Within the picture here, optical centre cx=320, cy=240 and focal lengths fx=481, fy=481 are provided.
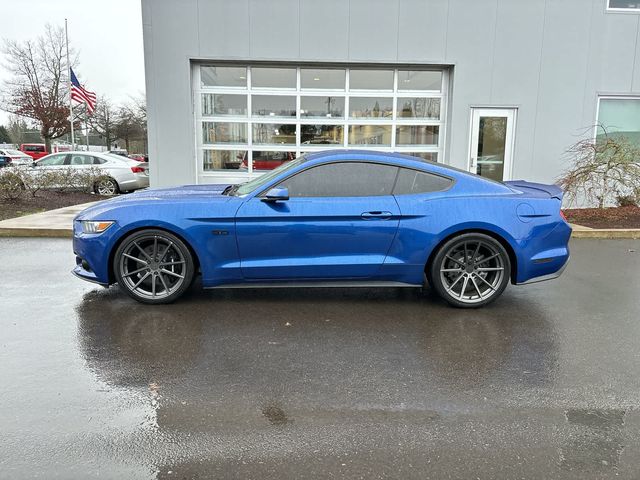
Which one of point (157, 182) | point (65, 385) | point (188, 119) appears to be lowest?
point (65, 385)

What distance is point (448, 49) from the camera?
10.8 m

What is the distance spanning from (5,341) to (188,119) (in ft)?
25.2

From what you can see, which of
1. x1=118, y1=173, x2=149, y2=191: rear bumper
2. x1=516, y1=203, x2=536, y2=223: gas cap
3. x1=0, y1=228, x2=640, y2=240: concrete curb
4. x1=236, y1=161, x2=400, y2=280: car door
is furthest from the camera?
x1=118, y1=173, x2=149, y2=191: rear bumper

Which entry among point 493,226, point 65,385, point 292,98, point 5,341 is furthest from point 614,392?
point 292,98

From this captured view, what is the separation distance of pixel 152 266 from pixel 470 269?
3.19m

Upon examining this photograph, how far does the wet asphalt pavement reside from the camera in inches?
99.5

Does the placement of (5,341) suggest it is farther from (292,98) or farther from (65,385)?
(292,98)

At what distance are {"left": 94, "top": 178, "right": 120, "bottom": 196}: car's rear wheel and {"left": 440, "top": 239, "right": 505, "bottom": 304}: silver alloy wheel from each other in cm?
1203

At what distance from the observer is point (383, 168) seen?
486 centimetres

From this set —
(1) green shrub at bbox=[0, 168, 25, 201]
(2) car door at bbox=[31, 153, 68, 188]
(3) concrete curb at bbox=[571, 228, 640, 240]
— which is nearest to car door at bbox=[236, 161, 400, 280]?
(3) concrete curb at bbox=[571, 228, 640, 240]

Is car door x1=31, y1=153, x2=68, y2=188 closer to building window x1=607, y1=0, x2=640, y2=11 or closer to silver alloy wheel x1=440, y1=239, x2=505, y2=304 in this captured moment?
silver alloy wheel x1=440, y1=239, x2=505, y2=304

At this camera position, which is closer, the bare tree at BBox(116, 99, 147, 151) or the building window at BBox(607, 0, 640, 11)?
the building window at BBox(607, 0, 640, 11)

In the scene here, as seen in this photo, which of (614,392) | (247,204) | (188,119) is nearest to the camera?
(614,392)

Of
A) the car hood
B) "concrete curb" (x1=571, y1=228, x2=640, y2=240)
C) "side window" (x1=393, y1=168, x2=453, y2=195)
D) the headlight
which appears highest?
"side window" (x1=393, y1=168, x2=453, y2=195)
